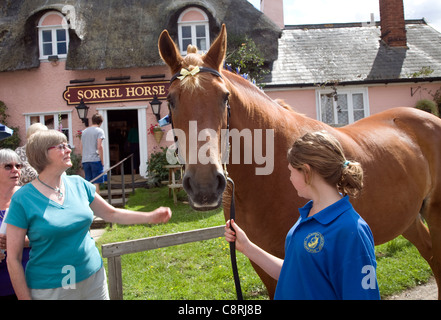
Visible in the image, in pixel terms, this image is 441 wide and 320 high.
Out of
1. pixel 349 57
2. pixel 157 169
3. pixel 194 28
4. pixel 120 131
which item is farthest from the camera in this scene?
pixel 120 131

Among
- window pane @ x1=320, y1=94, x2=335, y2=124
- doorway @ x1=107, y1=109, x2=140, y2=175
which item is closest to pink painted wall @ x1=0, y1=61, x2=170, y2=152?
doorway @ x1=107, y1=109, x2=140, y2=175

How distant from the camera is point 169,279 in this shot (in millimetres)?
4461

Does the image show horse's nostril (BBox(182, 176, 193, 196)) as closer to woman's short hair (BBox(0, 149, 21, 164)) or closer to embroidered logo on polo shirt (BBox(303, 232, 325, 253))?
embroidered logo on polo shirt (BBox(303, 232, 325, 253))

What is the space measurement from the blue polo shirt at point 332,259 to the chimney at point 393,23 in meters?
15.1

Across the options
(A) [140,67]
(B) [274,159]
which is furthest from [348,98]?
(B) [274,159]

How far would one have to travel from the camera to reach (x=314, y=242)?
4.72 feet

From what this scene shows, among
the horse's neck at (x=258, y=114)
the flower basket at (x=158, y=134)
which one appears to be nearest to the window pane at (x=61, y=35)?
the flower basket at (x=158, y=134)

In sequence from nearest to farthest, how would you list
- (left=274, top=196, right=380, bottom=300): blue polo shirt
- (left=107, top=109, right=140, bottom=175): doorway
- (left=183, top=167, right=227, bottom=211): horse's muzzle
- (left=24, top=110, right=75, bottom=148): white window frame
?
(left=274, top=196, right=380, bottom=300): blue polo shirt, (left=183, top=167, right=227, bottom=211): horse's muzzle, (left=24, top=110, right=75, bottom=148): white window frame, (left=107, top=109, right=140, bottom=175): doorway

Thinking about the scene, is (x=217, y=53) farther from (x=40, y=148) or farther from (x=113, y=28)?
(x=113, y=28)

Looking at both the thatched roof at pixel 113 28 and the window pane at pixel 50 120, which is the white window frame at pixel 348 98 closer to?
the thatched roof at pixel 113 28

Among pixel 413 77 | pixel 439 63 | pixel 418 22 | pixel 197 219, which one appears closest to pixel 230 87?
pixel 197 219

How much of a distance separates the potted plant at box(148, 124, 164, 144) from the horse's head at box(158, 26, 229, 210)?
30.9ft

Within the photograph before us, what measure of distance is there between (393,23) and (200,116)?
50.4 ft

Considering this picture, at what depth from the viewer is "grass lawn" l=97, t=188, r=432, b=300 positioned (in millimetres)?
4062
